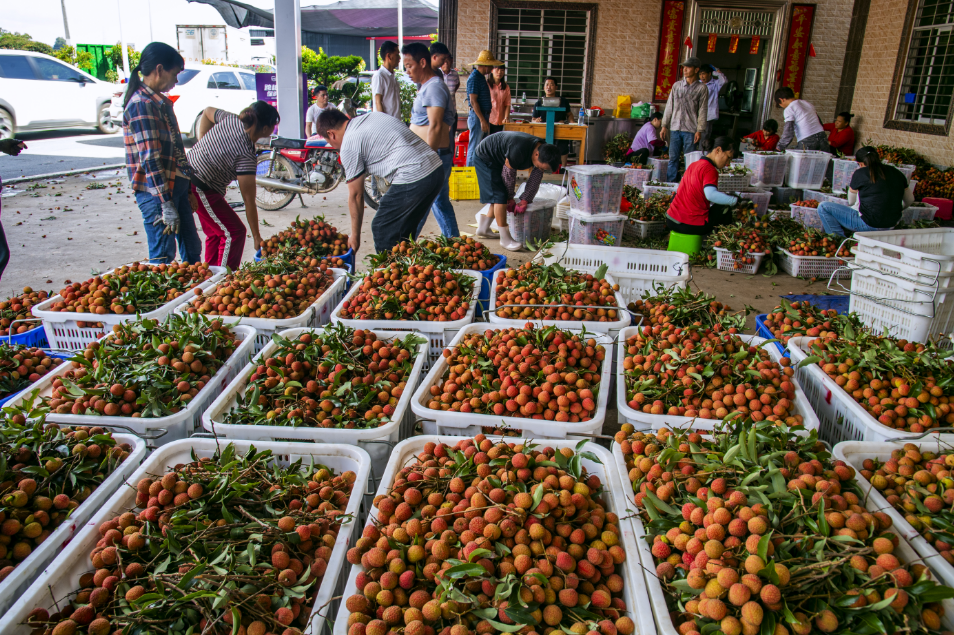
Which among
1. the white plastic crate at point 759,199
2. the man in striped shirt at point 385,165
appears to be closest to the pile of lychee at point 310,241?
the man in striped shirt at point 385,165

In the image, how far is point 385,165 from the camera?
3.65 metres

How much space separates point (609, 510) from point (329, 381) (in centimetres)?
104

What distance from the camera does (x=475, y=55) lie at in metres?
10.7

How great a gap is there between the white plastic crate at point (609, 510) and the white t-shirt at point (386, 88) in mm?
4840

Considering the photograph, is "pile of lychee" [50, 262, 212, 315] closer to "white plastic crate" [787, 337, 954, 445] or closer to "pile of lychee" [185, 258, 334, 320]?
"pile of lychee" [185, 258, 334, 320]

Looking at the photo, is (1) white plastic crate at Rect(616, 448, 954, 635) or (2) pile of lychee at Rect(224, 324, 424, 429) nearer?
(1) white plastic crate at Rect(616, 448, 954, 635)

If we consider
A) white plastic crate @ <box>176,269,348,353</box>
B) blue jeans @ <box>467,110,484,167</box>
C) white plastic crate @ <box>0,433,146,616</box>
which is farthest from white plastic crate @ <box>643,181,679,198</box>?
white plastic crate @ <box>0,433,146,616</box>

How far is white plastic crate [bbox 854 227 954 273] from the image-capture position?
269 centimetres

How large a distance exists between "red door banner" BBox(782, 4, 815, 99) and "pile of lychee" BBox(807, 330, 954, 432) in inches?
Result: 383

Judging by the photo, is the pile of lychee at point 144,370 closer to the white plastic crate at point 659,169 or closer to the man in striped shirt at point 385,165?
the man in striped shirt at point 385,165

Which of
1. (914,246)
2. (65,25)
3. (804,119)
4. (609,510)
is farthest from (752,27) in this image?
(65,25)

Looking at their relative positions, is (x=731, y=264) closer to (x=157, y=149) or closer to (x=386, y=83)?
(x=386, y=83)

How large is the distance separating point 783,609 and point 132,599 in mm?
1314

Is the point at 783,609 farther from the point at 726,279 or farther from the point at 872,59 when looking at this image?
the point at 872,59
